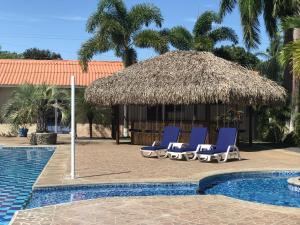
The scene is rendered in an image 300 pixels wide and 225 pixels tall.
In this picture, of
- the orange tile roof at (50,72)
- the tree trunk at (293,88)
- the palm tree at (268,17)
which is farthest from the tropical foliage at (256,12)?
the orange tile roof at (50,72)

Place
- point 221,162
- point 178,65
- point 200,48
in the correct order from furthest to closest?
point 200,48, point 178,65, point 221,162

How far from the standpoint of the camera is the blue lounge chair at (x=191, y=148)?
1530 centimetres

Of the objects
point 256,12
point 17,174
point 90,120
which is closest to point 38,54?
point 90,120

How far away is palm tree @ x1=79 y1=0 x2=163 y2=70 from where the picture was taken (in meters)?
24.8

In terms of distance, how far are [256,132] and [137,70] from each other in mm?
8223

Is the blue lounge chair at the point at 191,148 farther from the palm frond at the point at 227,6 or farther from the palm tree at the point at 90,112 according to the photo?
the palm tree at the point at 90,112

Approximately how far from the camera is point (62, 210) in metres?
7.38

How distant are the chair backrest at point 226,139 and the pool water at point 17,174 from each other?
5.51 meters

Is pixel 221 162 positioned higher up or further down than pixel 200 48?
further down

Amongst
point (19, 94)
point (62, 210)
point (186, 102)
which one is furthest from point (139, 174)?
point (19, 94)

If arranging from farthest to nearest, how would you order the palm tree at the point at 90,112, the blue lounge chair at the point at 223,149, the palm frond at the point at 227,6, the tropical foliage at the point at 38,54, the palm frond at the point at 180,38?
1. the tropical foliage at the point at 38,54
2. the palm frond at the point at 180,38
3. the palm tree at the point at 90,112
4. the palm frond at the point at 227,6
5. the blue lounge chair at the point at 223,149

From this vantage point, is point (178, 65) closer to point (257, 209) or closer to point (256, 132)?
point (256, 132)

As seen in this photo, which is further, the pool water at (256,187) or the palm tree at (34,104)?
the palm tree at (34,104)

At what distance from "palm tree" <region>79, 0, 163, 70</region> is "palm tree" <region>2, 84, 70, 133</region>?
419 centimetres
